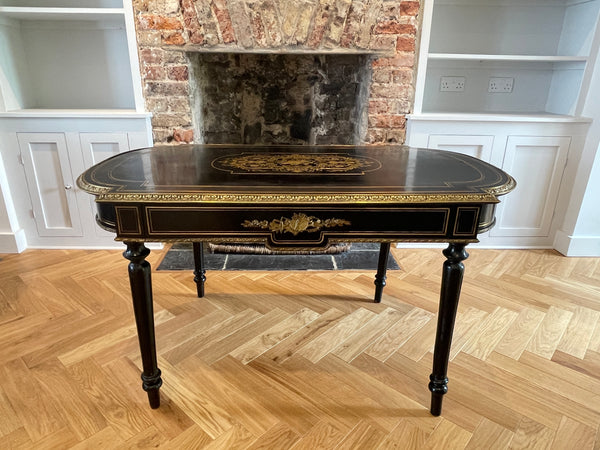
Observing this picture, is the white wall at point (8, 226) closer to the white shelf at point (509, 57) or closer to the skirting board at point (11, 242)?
the skirting board at point (11, 242)

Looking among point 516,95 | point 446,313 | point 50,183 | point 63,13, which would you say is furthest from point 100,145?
point 516,95

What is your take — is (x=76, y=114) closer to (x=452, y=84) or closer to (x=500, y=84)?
(x=452, y=84)

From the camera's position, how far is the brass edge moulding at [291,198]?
3.67ft

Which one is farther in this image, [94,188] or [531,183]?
[531,183]

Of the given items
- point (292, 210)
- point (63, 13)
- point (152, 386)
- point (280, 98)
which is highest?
point (63, 13)

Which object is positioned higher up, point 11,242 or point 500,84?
point 500,84

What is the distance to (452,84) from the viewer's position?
9.13 feet

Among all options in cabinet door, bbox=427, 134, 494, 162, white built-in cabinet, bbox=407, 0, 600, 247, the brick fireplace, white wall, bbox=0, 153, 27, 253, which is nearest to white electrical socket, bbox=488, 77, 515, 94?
white built-in cabinet, bbox=407, 0, 600, 247

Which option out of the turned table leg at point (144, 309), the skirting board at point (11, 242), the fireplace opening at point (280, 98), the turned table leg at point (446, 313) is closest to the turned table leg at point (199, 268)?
the turned table leg at point (144, 309)

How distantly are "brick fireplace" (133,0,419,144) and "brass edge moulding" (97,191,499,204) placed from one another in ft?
4.70

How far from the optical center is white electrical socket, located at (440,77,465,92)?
9.09 feet

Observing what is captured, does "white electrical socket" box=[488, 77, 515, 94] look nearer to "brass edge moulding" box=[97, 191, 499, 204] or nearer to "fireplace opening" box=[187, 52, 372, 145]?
"fireplace opening" box=[187, 52, 372, 145]

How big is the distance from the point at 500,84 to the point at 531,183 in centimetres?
72

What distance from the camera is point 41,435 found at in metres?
1.32
